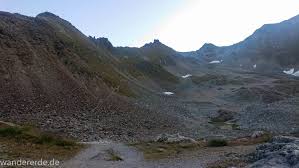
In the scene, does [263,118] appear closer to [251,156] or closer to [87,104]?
[87,104]

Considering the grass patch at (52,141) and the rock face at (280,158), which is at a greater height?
the grass patch at (52,141)

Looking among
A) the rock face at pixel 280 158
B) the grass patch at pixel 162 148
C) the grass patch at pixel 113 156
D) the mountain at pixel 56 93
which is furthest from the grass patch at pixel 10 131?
the rock face at pixel 280 158

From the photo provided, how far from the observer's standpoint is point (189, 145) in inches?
2143

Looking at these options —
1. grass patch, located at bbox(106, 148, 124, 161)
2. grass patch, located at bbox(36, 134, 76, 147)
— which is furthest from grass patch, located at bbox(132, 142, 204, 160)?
grass patch, located at bbox(36, 134, 76, 147)

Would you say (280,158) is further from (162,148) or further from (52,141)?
(52,141)

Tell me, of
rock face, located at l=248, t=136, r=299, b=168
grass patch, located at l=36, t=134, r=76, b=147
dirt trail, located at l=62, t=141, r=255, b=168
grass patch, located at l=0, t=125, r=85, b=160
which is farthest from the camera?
grass patch, located at l=36, t=134, r=76, b=147

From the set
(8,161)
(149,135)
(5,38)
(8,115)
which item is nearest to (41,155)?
(8,161)

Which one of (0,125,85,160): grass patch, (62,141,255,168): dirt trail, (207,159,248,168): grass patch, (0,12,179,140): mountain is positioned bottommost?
(207,159,248,168): grass patch

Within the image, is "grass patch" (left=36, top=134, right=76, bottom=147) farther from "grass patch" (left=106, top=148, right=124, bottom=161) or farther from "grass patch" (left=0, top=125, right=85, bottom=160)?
"grass patch" (left=106, top=148, right=124, bottom=161)

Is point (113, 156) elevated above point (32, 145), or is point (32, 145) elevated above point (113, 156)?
point (32, 145)

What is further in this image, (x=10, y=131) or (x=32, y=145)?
(x=10, y=131)

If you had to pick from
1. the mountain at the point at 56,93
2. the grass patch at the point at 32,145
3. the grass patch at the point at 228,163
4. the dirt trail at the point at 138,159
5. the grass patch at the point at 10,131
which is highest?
the mountain at the point at 56,93

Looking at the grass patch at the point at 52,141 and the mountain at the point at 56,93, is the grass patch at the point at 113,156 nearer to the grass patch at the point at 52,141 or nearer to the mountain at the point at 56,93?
the grass patch at the point at 52,141

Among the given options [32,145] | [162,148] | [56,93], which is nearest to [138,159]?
[162,148]
